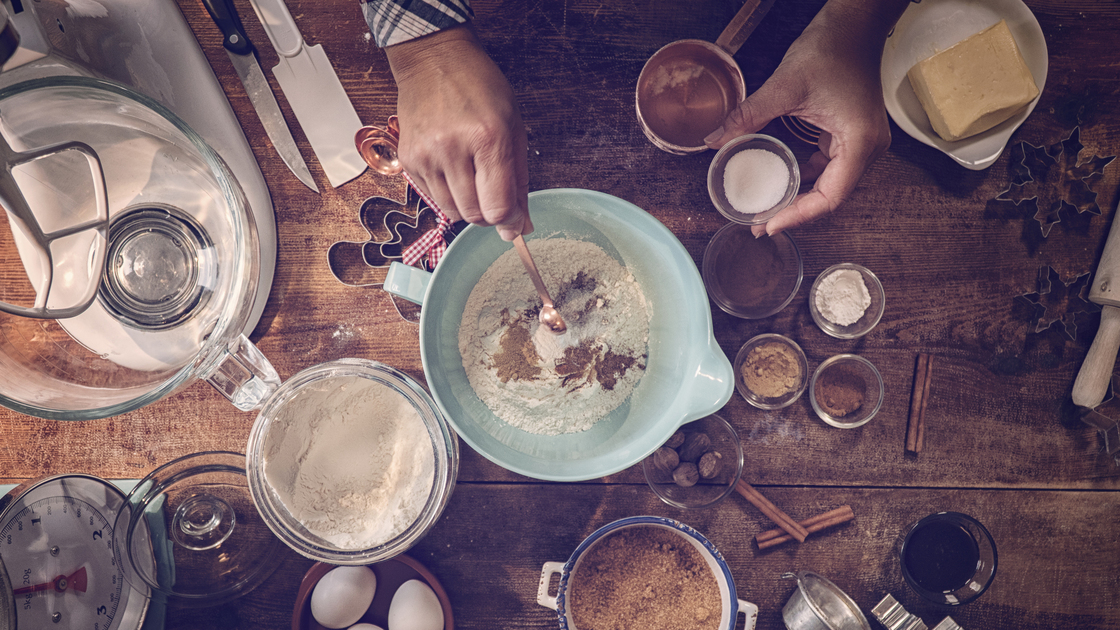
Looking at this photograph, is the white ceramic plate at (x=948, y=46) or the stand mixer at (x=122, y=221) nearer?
the stand mixer at (x=122, y=221)

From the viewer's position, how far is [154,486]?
3.93 ft

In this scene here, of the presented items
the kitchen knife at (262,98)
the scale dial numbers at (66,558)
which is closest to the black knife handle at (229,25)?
the kitchen knife at (262,98)

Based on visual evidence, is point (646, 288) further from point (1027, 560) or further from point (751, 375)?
→ point (1027, 560)

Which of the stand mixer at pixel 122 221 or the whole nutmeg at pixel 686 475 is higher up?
the stand mixer at pixel 122 221

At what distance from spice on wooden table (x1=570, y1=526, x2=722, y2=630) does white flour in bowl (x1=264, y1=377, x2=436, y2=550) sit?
401 mm

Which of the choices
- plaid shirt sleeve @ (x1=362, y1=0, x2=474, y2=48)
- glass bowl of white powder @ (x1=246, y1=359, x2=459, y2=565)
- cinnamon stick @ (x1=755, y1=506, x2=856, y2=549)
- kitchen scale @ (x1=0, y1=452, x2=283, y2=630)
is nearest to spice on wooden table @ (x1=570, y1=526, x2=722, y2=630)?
cinnamon stick @ (x1=755, y1=506, x2=856, y2=549)

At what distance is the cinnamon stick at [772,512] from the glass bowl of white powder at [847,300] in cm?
38

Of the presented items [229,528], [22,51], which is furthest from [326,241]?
[229,528]

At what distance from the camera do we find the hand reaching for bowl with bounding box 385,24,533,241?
973mm

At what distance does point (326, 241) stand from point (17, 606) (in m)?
0.87

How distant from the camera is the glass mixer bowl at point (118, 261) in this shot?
95 centimetres

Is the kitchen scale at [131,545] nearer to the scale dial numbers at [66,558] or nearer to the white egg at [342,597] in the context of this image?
the scale dial numbers at [66,558]

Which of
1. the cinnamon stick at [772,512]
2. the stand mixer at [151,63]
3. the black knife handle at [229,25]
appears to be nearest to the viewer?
the stand mixer at [151,63]

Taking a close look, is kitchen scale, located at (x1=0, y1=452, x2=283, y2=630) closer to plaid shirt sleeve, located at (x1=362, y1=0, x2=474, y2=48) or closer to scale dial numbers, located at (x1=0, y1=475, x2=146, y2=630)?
scale dial numbers, located at (x1=0, y1=475, x2=146, y2=630)
